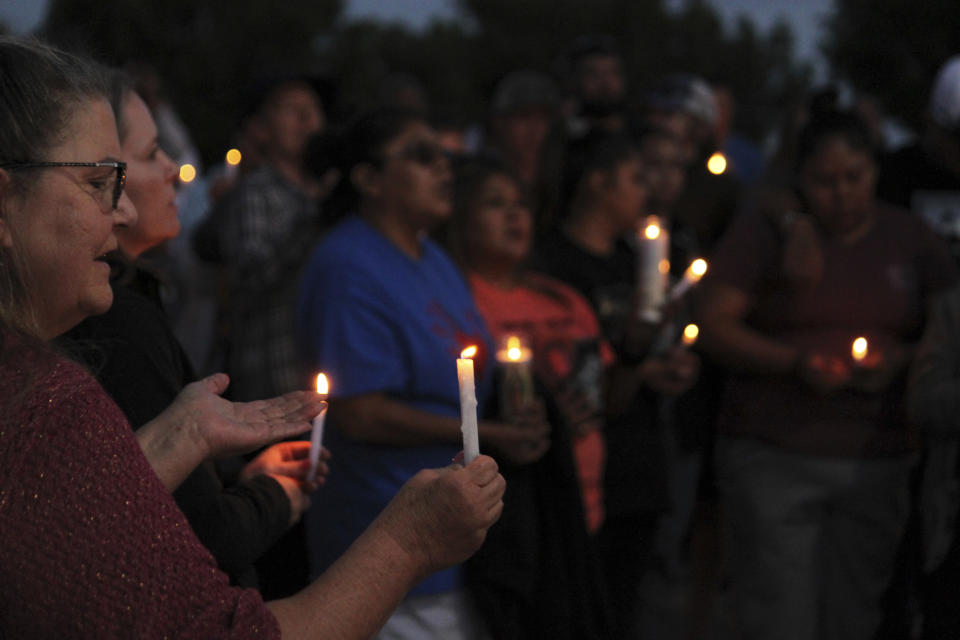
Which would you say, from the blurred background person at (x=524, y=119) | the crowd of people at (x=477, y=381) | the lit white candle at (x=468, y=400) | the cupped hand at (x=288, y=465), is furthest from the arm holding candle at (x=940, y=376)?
the blurred background person at (x=524, y=119)

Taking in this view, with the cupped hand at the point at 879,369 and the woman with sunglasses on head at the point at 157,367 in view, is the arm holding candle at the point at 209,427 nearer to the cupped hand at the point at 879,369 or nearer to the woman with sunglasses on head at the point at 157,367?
the woman with sunglasses on head at the point at 157,367

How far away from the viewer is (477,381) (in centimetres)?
340

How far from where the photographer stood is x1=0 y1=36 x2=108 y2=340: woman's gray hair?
1.58 metres

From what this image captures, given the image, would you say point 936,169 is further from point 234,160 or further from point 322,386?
point 322,386

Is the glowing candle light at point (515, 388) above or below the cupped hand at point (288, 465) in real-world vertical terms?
below

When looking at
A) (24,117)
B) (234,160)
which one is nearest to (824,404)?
(234,160)

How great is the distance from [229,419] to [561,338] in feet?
7.23

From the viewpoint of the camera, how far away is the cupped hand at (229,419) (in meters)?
1.84

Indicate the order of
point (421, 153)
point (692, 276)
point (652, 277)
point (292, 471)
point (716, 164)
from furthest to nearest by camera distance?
1. point (716, 164)
2. point (652, 277)
3. point (421, 153)
4. point (692, 276)
5. point (292, 471)

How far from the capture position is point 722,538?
5.33 meters

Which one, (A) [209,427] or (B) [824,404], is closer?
(A) [209,427]

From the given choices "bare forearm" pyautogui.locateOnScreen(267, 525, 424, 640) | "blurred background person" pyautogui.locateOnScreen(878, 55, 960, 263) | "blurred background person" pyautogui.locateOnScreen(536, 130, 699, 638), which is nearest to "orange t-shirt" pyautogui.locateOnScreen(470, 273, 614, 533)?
"blurred background person" pyautogui.locateOnScreen(536, 130, 699, 638)

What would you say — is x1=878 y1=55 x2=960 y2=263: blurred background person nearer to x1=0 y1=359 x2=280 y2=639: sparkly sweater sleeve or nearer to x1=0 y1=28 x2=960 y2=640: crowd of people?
x1=0 y1=28 x2=960 y2=640: crowd of people

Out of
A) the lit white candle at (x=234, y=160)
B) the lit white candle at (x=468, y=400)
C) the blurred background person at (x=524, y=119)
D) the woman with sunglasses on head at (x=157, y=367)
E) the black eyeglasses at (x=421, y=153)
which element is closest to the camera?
the lit white candle at (x=468, y=400)
